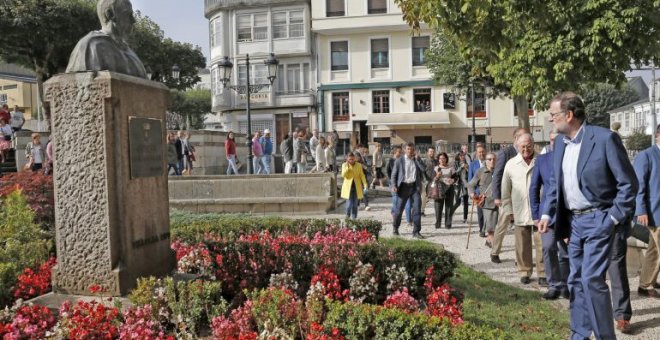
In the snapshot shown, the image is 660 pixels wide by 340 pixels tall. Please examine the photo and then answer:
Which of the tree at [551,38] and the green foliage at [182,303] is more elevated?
the tree at [551,38]

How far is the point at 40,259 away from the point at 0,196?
3846 mm

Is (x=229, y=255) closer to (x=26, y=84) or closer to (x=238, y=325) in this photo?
(x=238, y=325)

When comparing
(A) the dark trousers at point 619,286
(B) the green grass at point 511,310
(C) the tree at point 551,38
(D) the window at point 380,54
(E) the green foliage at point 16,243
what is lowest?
(B) the green grass at point 511,310

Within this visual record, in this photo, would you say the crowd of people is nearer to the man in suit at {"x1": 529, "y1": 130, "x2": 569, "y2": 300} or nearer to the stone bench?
the man in suit at {"x1": 529, "y1": 130, "x2": 569, "y2": 300}

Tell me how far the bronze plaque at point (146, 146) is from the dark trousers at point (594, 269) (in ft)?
11.7

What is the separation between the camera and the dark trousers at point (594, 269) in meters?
4.74

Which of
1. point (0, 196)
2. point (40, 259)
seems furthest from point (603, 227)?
point (0, 196)

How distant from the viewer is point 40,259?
6152 millimetres

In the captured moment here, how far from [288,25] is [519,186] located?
3740 cm

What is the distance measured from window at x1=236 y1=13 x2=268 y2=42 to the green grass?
126ft

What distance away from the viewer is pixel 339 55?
43.2 meters

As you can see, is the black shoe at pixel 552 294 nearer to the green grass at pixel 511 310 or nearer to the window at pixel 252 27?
the green grass at pixel 511 310

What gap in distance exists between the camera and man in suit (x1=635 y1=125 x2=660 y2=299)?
6.58 metres

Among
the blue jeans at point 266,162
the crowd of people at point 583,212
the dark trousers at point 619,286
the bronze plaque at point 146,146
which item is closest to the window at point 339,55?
the blue jeans at point 266,162
